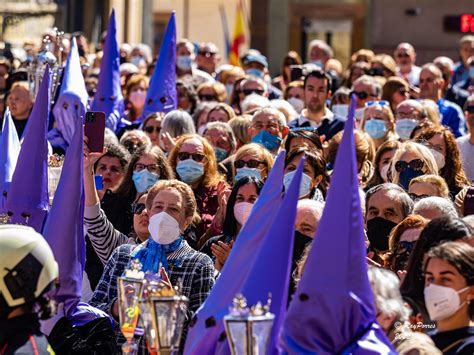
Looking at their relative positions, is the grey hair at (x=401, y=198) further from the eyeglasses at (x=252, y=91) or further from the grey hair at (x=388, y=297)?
the eyeglasses at (x=252, y=91)

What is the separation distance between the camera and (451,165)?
424 inches

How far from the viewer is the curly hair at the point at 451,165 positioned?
1066cm

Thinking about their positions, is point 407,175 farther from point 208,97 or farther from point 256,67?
point 256,67

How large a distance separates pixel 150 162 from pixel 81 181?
2173 mm

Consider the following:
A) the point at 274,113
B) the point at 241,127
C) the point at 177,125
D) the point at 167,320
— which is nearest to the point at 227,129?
the point at 241,127

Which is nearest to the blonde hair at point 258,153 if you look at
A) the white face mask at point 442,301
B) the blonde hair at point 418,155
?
the blonde hair at point 418,155

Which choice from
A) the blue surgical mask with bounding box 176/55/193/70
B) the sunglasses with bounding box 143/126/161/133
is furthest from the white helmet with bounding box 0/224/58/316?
the blue surgical mask with bounding box 176/55/193/70

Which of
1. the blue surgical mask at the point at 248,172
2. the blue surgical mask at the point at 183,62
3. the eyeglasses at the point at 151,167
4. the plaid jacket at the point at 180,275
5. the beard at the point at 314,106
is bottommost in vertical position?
the plaid jacket at the point at 180,275

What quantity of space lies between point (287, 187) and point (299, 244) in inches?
41.9

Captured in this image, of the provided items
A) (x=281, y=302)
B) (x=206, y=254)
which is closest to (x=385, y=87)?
(x=206, y=254)

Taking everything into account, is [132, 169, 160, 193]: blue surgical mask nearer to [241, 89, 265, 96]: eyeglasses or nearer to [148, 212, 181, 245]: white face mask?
[148, 212, 181, 245]: white face mask

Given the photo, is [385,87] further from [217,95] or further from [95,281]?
[95,281]

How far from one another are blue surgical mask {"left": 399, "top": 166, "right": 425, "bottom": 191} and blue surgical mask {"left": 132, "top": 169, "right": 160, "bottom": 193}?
5.24ft

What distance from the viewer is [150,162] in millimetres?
10266
